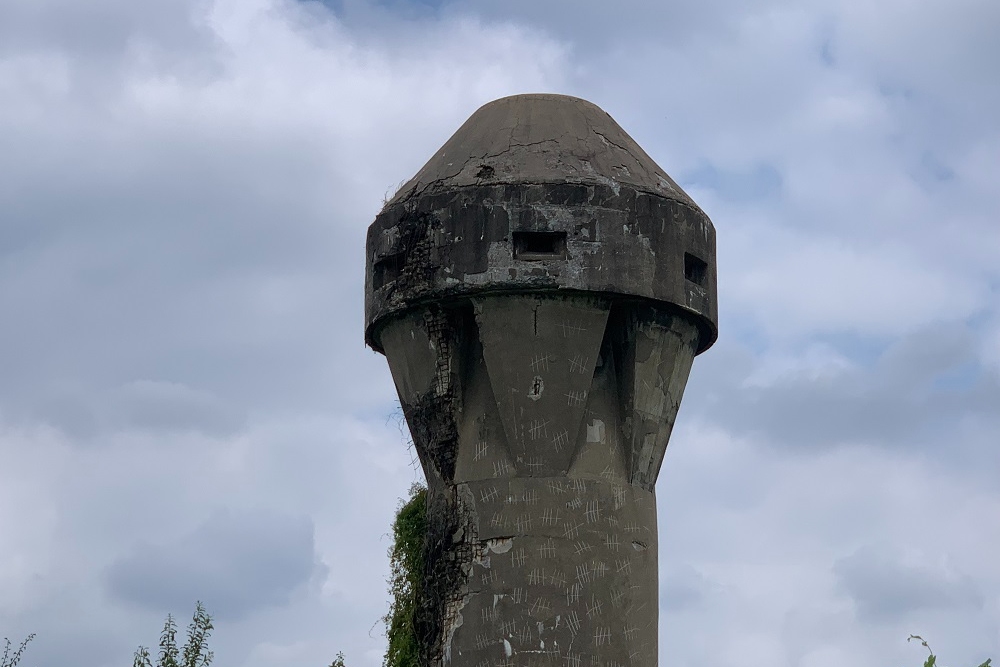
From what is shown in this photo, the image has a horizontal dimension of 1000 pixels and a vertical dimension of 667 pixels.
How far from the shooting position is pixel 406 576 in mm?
16594

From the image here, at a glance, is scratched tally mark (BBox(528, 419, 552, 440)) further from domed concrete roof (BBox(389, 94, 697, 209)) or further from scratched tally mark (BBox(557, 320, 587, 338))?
domed concrete roof (BBox(389, 94, 697, 209))

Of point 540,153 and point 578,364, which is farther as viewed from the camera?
point 540,153

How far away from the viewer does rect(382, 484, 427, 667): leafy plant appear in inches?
643

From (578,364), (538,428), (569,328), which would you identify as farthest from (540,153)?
(538,428)

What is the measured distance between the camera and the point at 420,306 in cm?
1597

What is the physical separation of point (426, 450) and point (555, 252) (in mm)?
2042

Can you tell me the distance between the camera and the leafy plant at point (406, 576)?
53.6ft

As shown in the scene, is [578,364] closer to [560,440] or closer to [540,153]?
[560,440]

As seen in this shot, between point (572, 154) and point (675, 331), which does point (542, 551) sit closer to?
point (675, 331)

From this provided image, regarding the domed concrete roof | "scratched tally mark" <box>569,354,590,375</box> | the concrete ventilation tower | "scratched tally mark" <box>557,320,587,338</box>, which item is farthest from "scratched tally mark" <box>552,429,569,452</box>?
the domed concrete roof

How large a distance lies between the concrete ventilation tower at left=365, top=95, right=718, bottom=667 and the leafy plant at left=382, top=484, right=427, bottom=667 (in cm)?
39

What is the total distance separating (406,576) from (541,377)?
2365mm

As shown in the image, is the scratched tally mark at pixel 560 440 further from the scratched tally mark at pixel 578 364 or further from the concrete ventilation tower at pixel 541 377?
the scratched tally mark at pixel 578 364

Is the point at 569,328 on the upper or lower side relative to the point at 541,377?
upper
